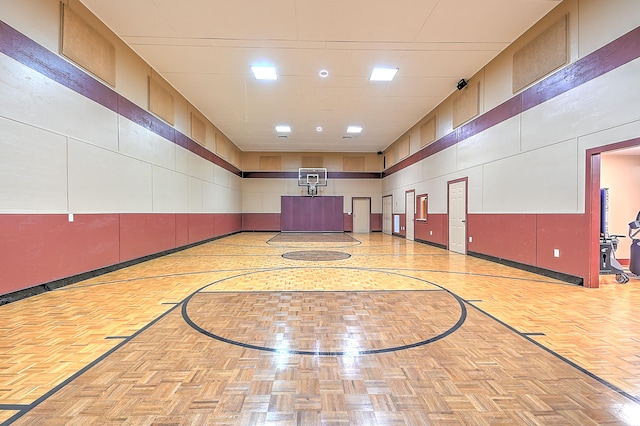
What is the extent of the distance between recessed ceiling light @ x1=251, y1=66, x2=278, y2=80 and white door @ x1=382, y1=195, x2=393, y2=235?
8981 millimetres

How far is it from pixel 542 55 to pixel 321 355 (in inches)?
238

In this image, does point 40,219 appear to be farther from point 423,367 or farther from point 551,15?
point 551,15

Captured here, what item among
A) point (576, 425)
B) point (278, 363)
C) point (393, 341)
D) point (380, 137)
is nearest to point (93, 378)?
point (278, 363)

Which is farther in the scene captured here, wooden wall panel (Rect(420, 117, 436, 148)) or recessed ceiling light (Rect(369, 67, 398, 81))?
wooden wall panel (Rect(420, 117, 436, 148))

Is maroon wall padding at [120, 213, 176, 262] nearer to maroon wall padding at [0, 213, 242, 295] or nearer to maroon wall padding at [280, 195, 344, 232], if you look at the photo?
maroon wall padding at [0, 213, 242, 295]

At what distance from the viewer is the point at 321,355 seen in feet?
7.84

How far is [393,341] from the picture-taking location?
8.63 ft

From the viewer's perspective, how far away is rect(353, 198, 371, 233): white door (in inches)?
→ 650

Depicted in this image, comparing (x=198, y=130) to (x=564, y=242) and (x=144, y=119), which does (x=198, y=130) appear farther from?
(x=564, y=242)

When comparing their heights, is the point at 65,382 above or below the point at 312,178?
below

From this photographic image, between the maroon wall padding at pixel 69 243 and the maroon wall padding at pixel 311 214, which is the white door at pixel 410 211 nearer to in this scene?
the maroon wall padding at pixel 311 214

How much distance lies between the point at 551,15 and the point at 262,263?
6831 mm

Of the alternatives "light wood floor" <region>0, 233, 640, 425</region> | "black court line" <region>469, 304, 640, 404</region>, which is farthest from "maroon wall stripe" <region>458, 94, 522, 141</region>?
"black court line" <region>469, 304, 640, 404</region>

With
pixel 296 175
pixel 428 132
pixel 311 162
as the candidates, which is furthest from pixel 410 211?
pixel 296 175
